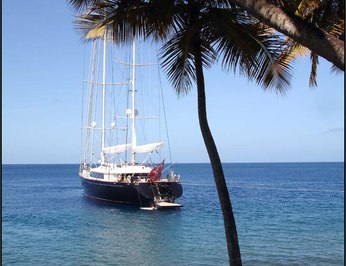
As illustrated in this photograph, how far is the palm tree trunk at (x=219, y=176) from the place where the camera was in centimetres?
642

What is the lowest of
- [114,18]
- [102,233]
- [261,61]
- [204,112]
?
[102,233]

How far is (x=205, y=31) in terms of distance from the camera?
7102mm

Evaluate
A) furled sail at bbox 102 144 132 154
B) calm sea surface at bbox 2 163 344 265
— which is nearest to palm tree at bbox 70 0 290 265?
calm sea surface at bbox 2 163 344 265

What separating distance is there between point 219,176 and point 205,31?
2072 millimetres

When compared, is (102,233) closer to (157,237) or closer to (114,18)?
(157,237)

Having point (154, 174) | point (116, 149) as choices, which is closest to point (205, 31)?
point (154, 174)

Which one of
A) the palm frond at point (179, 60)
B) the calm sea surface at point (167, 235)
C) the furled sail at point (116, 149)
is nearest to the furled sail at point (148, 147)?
the furled sail at point (116, 149)

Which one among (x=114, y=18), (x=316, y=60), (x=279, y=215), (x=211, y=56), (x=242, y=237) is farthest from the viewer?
(x=279, y=215)

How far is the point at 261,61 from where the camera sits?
6797 millimetres

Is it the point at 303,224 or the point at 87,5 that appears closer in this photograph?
the point at 87,5

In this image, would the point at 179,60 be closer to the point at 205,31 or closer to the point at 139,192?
the point at 205,31

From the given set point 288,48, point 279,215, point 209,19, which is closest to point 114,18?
point 209,19

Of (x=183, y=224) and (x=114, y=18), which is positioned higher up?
(x=114, y=18)

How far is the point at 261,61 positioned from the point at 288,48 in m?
1.89
